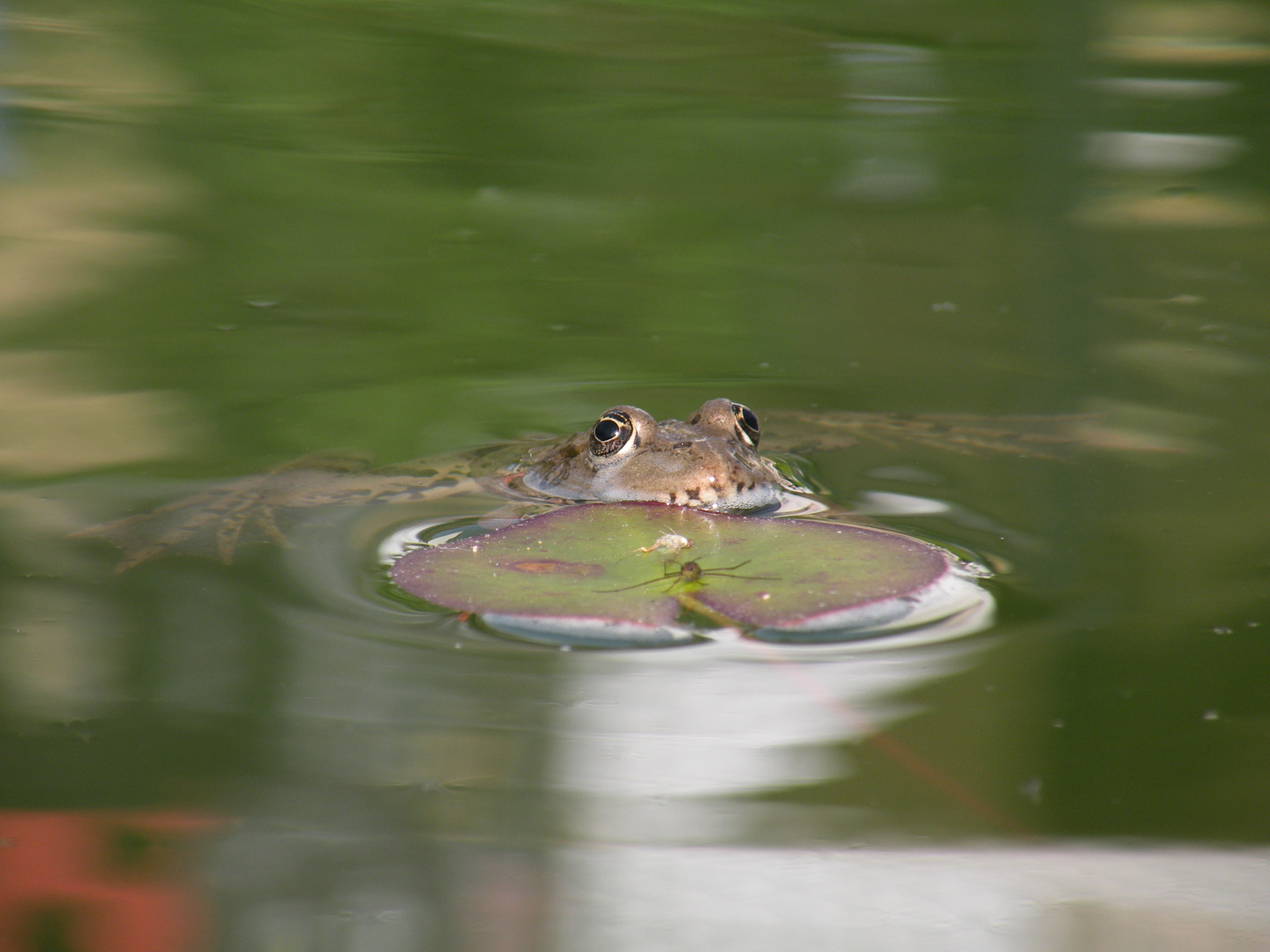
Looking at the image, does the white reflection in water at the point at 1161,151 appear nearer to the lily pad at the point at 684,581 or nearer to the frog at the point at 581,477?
the frog at the point at 581,477

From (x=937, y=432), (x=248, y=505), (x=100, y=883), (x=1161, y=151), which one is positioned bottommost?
(x=100, y=883)

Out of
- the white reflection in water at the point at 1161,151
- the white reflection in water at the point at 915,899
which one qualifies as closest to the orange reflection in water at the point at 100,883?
the white reflection in water at the point at 915,899

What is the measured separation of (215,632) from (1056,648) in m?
1.43

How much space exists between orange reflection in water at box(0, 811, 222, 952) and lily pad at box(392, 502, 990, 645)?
605mm

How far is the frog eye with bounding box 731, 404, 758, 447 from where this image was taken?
3045 millimetres

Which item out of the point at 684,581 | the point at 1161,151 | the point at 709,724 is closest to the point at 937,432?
the point at 684,581

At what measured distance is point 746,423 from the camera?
3.07 meters

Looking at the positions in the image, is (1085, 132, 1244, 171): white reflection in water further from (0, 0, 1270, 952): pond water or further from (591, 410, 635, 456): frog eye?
Answer: (591, 410, 635, 456): frog eye

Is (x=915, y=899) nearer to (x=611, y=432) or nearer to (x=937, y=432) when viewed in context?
(x=611, y=432)

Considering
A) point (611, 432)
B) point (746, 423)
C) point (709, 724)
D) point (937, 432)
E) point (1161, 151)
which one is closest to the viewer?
point (709, 724)

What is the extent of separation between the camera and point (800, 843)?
1696 millimetres

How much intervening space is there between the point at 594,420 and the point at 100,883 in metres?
2.11

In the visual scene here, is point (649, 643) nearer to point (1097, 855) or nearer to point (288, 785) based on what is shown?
point (288, 785)

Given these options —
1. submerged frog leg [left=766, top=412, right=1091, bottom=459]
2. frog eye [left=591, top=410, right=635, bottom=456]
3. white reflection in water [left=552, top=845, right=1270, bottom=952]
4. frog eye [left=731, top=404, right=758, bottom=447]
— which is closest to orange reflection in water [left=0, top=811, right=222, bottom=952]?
white reflection in water [left=552, top=845, right=1270, bottom=952]
